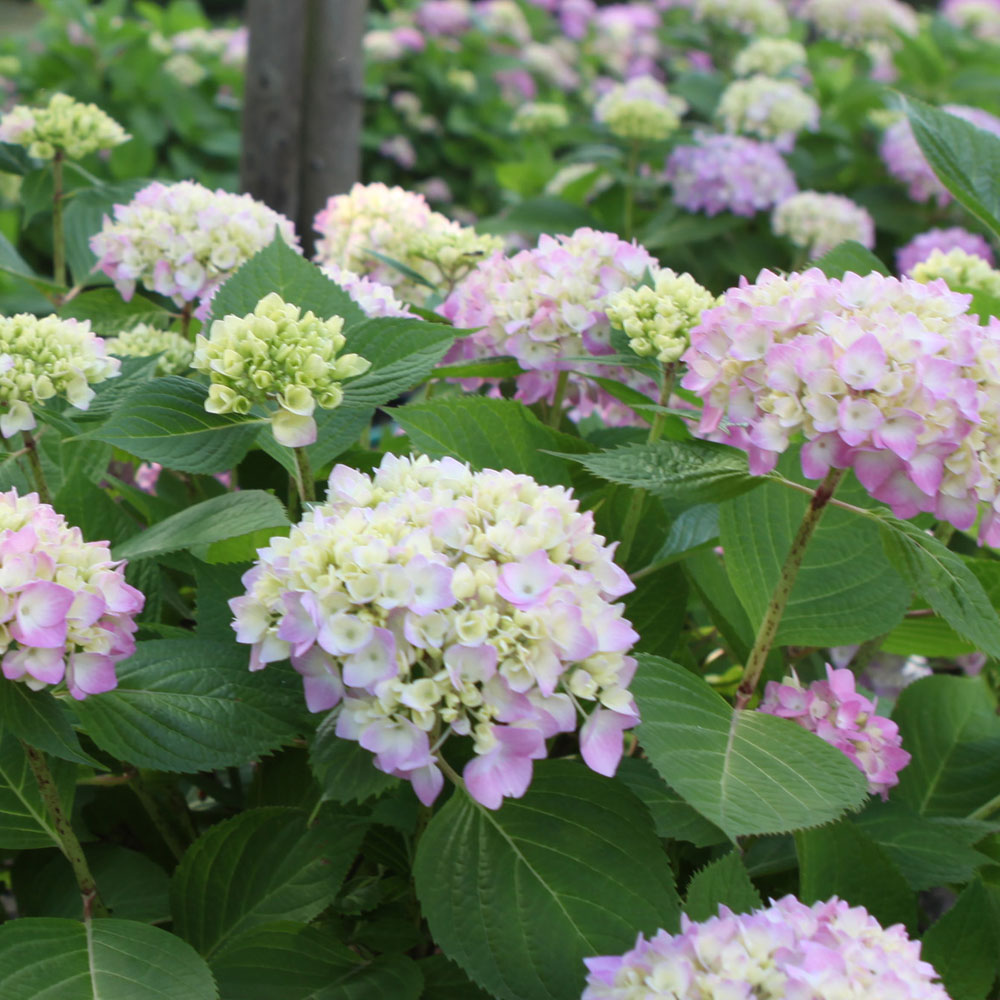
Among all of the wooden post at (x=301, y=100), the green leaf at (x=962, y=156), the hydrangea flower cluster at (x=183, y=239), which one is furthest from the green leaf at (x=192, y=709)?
the wooden post at (x=301, y=100)

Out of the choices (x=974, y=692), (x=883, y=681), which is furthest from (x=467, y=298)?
(x=883, y=681)

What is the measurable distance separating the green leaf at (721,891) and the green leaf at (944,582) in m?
0.20

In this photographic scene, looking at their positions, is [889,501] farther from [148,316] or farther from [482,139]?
[482,139]

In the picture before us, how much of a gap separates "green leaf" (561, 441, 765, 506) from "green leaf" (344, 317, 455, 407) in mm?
162

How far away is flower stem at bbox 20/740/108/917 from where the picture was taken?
29.1 inches

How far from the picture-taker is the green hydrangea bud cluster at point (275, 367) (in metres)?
0.76

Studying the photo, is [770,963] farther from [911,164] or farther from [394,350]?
[911,164]

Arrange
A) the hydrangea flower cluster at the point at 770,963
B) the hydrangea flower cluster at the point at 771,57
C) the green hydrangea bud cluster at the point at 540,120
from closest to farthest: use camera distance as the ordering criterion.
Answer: the hydrangea flower cluster at the point at 770,963 → the hydrangea flower cluster at the point at 771,57 → the green hydrangea bud cluster at the point at 540,120

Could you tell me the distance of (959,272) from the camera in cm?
132

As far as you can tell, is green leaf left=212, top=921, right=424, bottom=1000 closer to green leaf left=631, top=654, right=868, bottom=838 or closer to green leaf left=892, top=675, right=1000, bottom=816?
green leaf left=631, top=654, right=868, bottom=838

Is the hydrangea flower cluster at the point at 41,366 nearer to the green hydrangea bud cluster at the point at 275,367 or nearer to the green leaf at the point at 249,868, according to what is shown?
the green hydrangea bud cluster at the point at 275,367

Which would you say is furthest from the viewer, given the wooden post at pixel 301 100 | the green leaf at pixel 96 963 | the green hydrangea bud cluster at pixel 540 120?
the green hydrangea bud cluster at pixel 540 120

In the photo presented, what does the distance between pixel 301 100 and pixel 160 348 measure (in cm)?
146

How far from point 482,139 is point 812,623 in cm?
372
